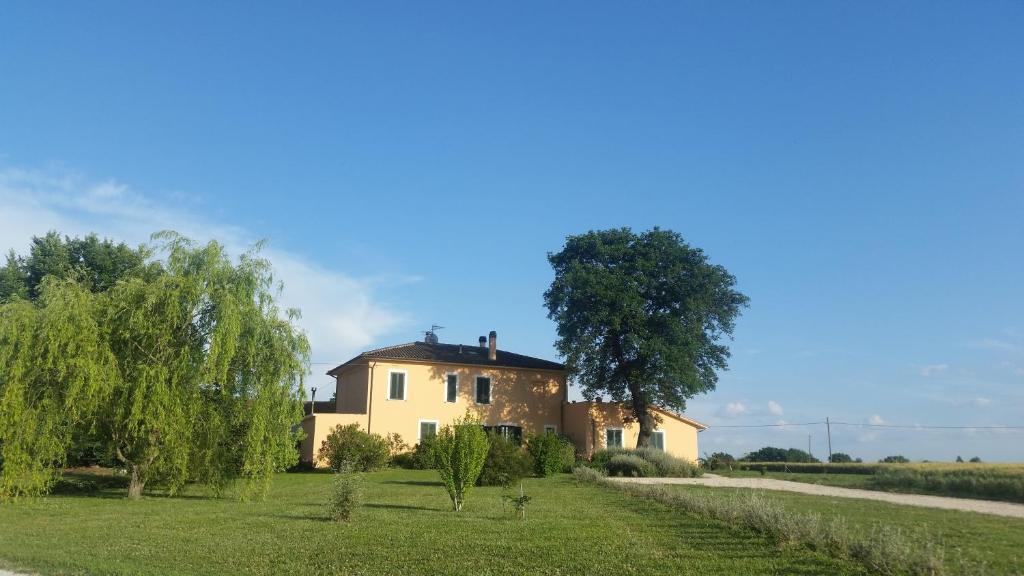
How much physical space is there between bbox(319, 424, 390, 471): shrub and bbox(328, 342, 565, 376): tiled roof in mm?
5222

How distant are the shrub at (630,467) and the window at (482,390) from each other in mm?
9880

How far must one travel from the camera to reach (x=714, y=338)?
3875 centimetres

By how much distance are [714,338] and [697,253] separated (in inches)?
185

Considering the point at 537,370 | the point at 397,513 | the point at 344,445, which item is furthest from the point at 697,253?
the point at 397,513

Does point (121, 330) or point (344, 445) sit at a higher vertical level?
point (121, 330)

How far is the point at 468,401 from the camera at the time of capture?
38469 millimetres

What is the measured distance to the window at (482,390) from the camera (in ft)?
127

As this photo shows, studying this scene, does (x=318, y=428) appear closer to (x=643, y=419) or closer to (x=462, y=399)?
(x=462, y=399)

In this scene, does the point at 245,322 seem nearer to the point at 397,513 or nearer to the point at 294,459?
the point at 294,459

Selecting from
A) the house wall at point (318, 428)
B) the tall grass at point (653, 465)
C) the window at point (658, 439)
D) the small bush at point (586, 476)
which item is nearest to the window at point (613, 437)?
the window at point (658, 439)

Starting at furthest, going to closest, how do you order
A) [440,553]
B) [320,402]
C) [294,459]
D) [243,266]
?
[320,402] < [294,459] < [243,266] < [440,553]

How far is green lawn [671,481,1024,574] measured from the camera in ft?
29.5

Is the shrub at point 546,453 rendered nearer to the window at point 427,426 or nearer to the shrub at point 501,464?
the shrub at point 501,464

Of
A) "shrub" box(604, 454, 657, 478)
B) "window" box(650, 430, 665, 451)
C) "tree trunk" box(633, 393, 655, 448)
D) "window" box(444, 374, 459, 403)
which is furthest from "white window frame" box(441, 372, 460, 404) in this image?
"window" box(650, 430, 665, 451)
